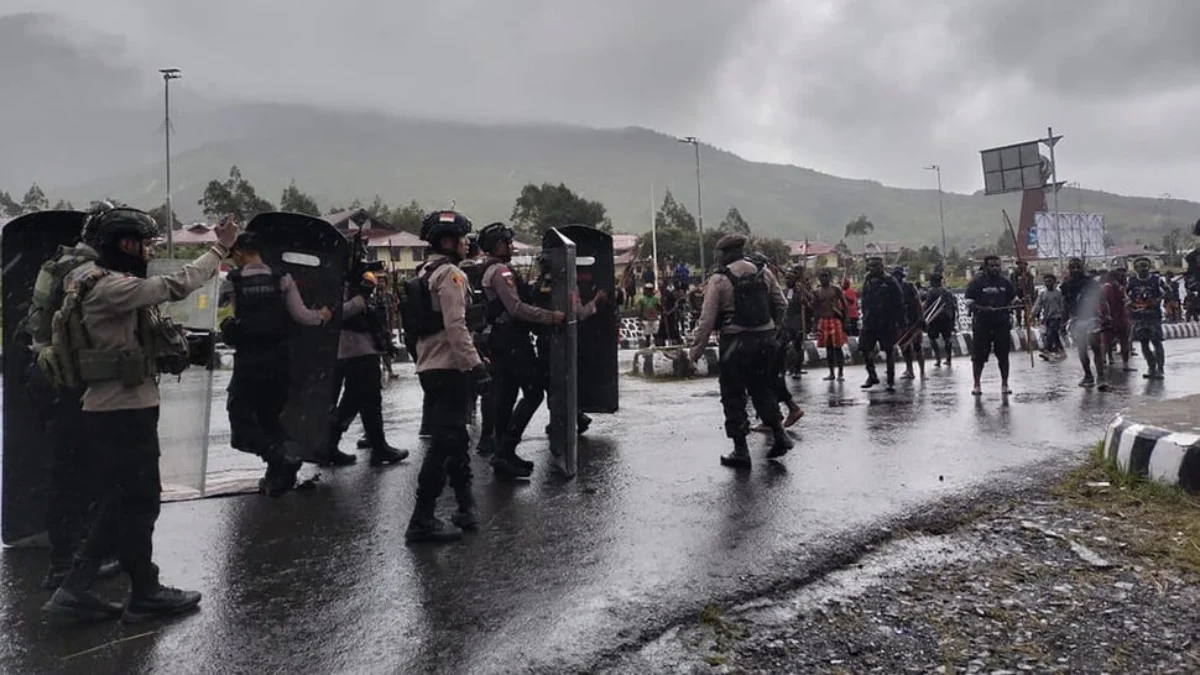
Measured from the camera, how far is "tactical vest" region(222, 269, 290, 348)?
586 centimetres

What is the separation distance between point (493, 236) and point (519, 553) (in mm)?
2806

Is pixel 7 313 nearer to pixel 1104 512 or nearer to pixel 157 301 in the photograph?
pixel 157 301

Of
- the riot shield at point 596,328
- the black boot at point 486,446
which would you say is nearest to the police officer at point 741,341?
the riot shield at point 596,328

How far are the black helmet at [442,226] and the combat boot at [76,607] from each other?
2.51 meters

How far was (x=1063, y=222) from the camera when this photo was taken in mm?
31469

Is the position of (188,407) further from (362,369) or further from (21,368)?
(362,369)

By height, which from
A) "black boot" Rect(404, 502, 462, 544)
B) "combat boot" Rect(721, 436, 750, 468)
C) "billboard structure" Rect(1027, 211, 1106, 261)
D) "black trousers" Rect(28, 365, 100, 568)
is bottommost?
"black boot" Rect(404, 502, 462, 544)

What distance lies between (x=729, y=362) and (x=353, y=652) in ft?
13.4

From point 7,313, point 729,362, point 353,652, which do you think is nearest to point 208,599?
point 353,652

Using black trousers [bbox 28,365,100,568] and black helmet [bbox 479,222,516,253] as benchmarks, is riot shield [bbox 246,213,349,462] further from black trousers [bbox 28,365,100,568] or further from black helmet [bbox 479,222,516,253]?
black trousers [bbox 28,365,100,568]

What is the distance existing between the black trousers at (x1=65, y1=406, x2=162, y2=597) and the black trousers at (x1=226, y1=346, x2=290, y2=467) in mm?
1972

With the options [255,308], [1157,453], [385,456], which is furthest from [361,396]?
[1157,453]

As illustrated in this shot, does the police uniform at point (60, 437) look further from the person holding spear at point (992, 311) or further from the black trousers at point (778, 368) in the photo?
the person holding spear at point (992, 311)

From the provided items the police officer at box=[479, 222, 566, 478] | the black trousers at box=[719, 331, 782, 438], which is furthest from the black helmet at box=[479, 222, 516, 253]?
the black trousers at box=[719, 331, 782, 438]
